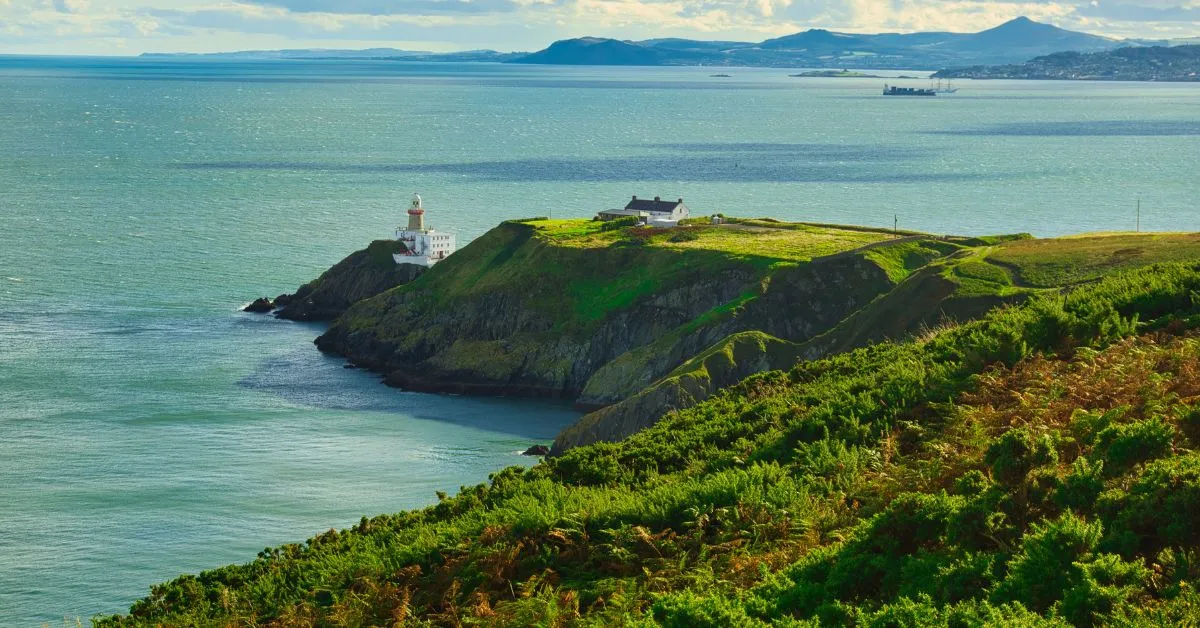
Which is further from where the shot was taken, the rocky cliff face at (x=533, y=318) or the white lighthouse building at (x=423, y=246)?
the white lighthouse building at (x=423, y=246)

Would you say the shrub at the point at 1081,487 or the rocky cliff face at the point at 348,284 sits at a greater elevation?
the shrub at the point at 1081,487

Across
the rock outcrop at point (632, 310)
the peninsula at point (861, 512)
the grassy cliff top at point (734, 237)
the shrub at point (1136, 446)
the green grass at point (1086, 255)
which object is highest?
the shrub at point (1136, 446)

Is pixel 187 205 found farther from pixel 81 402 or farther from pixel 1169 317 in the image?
pixel 1169 317

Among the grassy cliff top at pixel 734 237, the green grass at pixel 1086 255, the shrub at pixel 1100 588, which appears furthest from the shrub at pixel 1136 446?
the grassy cliff top at pixel 734 237

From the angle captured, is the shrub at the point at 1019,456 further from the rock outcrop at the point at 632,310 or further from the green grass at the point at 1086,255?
the green grass at the point at 1086,255

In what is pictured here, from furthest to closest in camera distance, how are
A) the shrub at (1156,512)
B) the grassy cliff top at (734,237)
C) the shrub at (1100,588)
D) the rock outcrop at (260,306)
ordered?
the rock outcrop at (260,306), the grassy cliff top at (734,237), the shrub at (1156,512), the shrub at (1100,588)

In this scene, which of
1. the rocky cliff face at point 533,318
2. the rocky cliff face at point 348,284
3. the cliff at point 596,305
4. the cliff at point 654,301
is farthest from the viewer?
the rocky cliff face at point 348,284
